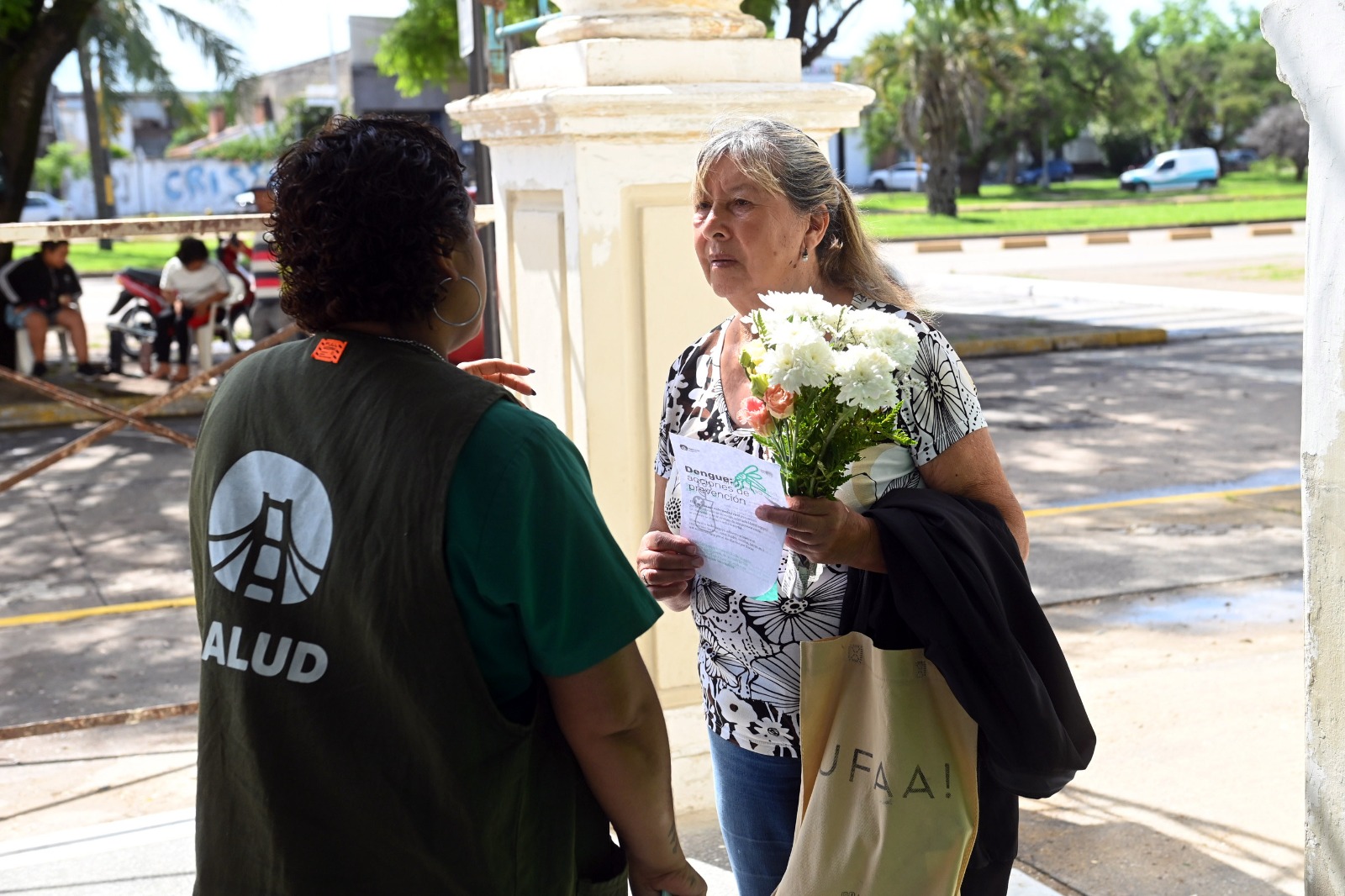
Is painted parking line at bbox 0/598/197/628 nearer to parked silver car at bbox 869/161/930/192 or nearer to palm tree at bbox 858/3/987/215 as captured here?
palm tree at bbox 858/3/987/215

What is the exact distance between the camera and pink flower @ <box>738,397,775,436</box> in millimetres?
2168

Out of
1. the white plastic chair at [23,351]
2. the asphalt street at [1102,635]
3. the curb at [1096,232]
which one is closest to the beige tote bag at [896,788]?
the asphalt street at [1102,635]

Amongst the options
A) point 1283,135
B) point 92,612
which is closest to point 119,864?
point 92,612

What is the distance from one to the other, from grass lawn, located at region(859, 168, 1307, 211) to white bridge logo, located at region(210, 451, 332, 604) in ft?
145

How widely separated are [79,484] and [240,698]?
29.7 feet

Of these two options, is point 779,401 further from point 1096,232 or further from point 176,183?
point 176,183

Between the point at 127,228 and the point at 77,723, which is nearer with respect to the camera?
the point at 127,228

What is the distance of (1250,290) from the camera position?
20.7 meters

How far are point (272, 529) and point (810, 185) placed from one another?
3.88 feet

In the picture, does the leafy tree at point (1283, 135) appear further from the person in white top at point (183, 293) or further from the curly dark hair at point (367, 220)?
the curly dark hair at point (367, 220)

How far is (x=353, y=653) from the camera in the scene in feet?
5.51

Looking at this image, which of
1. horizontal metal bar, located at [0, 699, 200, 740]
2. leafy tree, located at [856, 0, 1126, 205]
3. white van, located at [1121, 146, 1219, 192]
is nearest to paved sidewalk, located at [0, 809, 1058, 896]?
horizontal metal bar, located at [0, 699, 200, 740]

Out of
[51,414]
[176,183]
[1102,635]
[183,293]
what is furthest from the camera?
[176,183]

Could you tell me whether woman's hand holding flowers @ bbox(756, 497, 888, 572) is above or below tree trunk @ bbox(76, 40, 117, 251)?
below
